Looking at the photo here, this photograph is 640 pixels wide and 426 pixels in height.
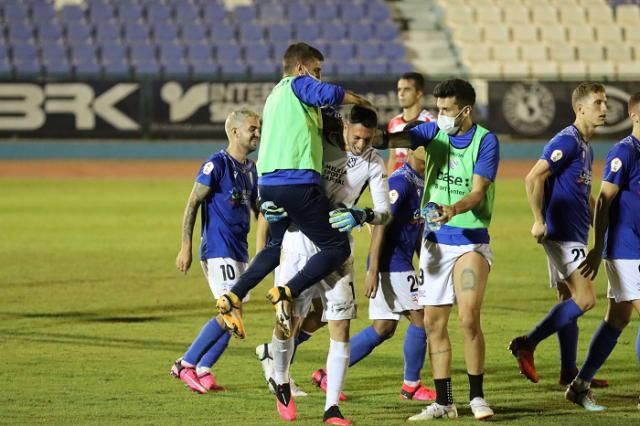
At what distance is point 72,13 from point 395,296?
25.4m

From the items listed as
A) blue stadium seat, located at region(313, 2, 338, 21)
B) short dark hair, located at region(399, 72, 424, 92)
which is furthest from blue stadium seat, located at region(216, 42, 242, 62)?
short dark hair, located at region(399, 72, 424, 92)

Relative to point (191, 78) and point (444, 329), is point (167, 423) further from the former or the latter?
point (191, 78)

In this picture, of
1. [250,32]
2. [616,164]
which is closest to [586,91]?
[616,164]

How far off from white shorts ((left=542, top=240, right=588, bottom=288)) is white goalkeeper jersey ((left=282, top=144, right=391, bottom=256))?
1.44m

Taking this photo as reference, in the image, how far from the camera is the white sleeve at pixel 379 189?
684cm

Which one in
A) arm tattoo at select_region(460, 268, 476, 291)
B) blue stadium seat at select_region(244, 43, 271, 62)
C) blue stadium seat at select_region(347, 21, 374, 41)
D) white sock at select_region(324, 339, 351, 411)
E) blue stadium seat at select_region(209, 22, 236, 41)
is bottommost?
blue stadium seat at select_region(244, 43, 271, 62)

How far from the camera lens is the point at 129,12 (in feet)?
104

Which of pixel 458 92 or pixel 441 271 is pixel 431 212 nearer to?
pixel 441 271

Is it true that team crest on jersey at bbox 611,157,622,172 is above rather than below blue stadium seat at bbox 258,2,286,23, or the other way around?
above

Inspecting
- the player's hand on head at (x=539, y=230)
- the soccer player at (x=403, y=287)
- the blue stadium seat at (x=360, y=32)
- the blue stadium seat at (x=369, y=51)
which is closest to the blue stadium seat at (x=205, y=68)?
the blue stadium seat at (x=369, y=51)

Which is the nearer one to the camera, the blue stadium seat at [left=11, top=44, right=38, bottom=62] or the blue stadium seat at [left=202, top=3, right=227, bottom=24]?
the blue stadium seat at [left=11, top=44, right=38, bottom=62]

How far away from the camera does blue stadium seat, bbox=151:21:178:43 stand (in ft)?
103

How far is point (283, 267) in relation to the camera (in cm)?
701

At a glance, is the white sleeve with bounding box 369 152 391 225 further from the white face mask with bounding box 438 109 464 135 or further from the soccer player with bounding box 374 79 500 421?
the white face mask with bounding box 438 109 464 135
